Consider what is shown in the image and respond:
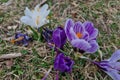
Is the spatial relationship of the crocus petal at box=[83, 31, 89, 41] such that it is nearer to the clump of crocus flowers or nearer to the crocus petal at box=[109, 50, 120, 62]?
the clump of crocus flowers

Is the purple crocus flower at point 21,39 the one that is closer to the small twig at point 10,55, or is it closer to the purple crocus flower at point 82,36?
the small twig at point 10,55

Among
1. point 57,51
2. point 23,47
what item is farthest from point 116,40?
point 23,47

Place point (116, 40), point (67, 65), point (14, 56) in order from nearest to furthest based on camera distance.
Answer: point (67, 65) < point (14, 56) < point (116, 40)

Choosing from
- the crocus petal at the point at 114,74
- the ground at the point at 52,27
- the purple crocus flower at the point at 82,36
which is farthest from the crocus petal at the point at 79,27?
the crocus petal at the point at 114,74

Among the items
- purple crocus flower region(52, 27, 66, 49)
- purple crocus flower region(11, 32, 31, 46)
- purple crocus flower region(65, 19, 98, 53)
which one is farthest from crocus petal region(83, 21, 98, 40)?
purple crocus flower region(11, 32, 31, 46)

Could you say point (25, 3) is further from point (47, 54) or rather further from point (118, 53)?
point (118, 53)

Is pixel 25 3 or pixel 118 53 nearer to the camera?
pixel 118 53

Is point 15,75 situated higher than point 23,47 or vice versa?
point 23,47
